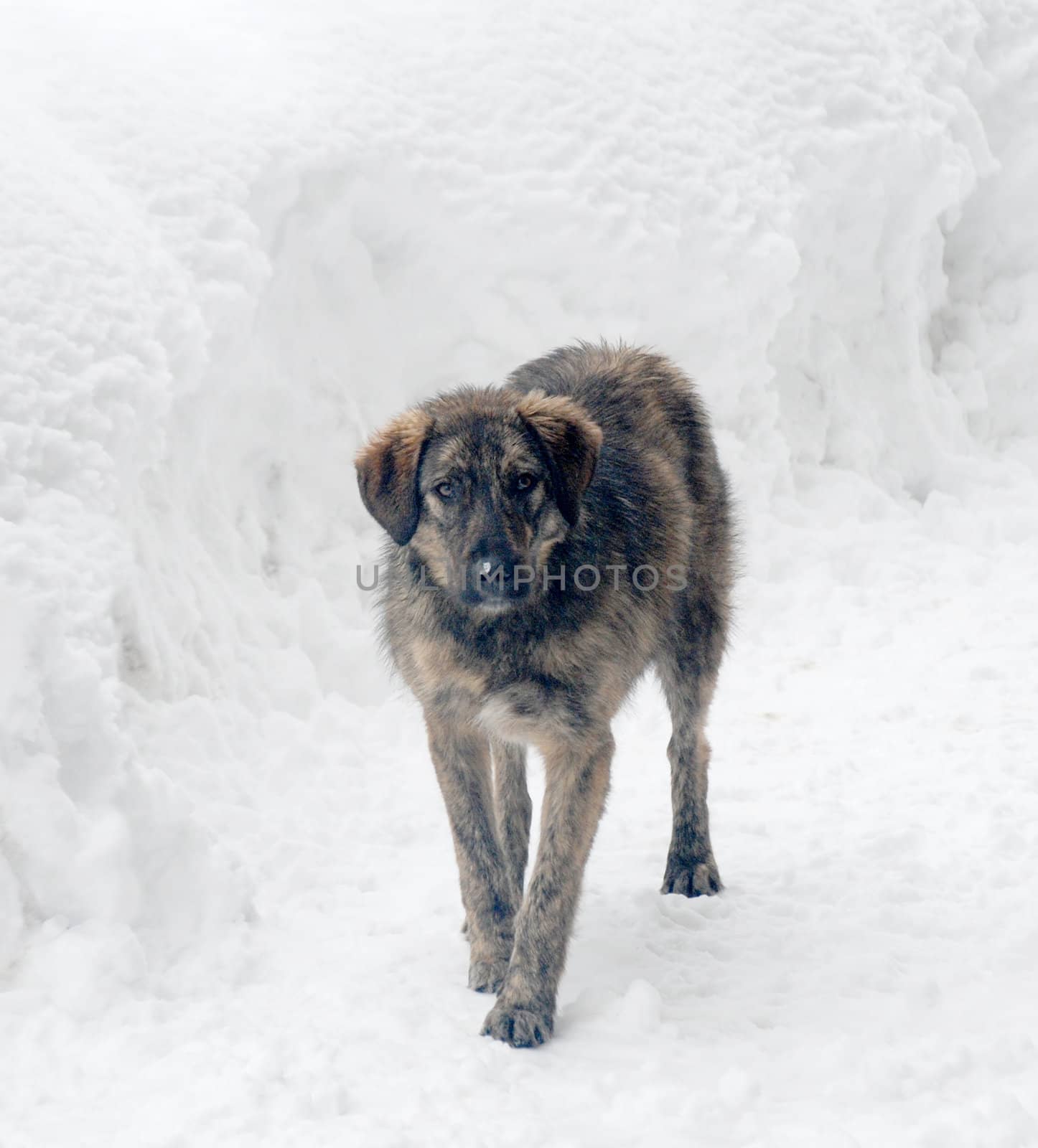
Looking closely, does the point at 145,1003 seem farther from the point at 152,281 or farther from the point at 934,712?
the point at 934,712

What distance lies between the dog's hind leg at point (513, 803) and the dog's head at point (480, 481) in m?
0.84

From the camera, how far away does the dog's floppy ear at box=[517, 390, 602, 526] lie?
4.00 metres

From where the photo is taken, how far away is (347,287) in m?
7.45

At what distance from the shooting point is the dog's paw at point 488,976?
4.26 metres

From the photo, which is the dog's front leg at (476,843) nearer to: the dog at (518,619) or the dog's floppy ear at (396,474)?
the dog at (518,619)

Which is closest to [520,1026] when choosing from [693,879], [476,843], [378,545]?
[476,843]

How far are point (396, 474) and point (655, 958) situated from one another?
1829 millimetres

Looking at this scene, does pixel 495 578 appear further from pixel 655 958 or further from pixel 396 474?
pixel 655 958

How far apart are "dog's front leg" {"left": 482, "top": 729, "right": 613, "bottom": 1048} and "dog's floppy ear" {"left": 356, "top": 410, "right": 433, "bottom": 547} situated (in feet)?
2.74

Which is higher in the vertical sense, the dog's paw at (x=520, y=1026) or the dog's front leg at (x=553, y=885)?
the dog's front leg at (x=553, y=885)

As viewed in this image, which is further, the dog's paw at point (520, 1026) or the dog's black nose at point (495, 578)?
the dog's paw at point (520, 1026)

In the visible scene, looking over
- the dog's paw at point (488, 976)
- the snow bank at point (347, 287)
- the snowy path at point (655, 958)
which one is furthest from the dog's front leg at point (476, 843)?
the snow bank at point (347, 287)

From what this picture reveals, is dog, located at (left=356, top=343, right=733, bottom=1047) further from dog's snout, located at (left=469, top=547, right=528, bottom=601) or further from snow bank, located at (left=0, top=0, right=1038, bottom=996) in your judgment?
snow bank, located at (left=0, top=0, right=1038, bottom=996)

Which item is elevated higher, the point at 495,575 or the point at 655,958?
the point at 495,575
